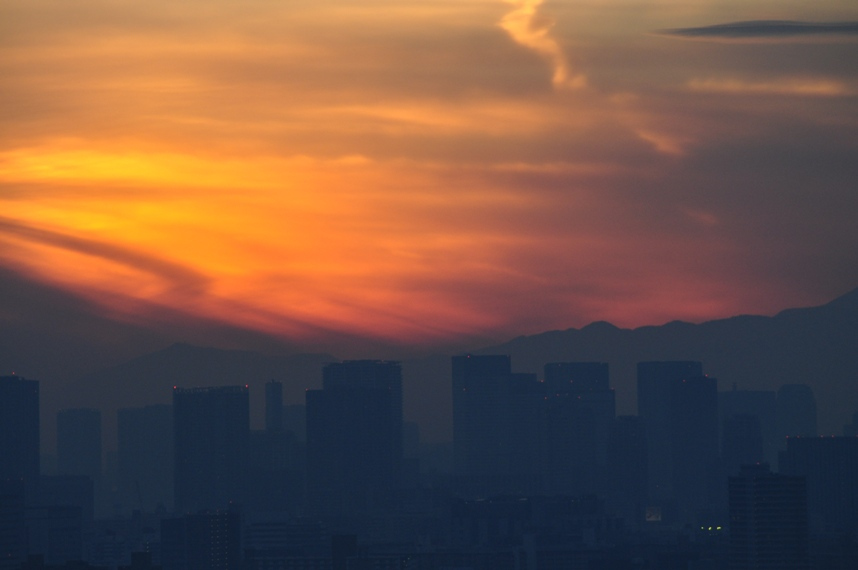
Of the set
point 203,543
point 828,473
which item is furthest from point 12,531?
point 828,473

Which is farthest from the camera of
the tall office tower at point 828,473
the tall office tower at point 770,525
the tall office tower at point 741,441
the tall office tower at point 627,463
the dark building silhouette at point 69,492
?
the tall office tower at point 741,441

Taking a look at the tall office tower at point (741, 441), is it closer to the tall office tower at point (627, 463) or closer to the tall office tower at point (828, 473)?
the tall office tower at point (627, 463)

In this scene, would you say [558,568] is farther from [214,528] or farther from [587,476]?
[587,476]

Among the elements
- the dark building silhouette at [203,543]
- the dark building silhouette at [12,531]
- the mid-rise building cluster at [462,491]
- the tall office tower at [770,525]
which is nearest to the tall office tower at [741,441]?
the mid-rise building cluster at [462,491]

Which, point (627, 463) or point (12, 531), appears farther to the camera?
point (627, 463)

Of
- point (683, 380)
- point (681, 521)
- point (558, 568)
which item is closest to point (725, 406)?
point (683, 380)

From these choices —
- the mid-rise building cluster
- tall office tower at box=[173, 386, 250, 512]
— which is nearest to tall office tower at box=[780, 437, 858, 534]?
the mid-rise building cluster

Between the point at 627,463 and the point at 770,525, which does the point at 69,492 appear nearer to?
the point at 627,463
